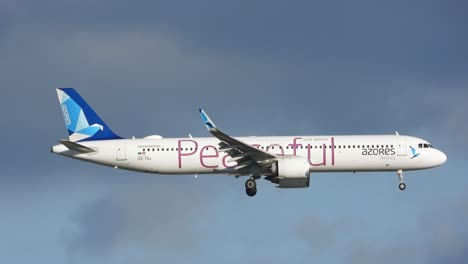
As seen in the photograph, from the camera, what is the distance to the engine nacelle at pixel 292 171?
69375 millimetres

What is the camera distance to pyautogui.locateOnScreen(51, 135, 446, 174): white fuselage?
71250 millimetres

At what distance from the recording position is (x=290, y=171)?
228ft

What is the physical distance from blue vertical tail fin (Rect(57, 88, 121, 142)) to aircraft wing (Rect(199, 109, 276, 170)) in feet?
33.9

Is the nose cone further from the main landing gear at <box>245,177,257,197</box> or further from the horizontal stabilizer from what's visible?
the horizontal stabilizer

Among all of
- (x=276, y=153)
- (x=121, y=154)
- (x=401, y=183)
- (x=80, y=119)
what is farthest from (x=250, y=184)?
(x=80, y=119)

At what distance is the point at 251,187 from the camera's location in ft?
235

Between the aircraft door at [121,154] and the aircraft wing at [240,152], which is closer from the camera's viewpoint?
the aircraft wing at [240,152]

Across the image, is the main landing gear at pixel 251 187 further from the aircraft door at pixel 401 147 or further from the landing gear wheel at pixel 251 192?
the aircraft door at pixel 401 147

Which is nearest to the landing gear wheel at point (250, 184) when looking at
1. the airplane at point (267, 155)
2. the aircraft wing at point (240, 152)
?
the airplane at point (267, 155)

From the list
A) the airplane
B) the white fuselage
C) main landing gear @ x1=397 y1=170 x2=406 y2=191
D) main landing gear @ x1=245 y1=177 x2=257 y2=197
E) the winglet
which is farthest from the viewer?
main landing gear @ x1=397 y1=170 x2=406 y2=191

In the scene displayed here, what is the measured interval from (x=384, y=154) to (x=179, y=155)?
15.4 m

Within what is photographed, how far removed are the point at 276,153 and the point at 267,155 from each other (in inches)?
88.8

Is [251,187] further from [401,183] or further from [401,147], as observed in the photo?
[401,147]

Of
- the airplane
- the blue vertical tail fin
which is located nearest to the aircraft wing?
the airplane
